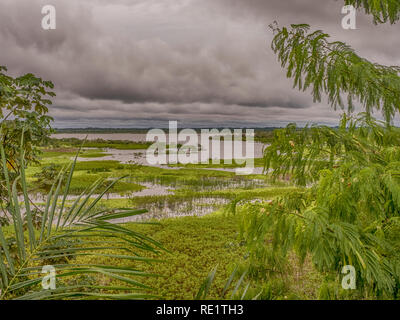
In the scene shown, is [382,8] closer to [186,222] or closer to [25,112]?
[25,112]

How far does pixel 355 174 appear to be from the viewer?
52.3 inches

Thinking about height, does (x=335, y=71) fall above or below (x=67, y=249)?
above

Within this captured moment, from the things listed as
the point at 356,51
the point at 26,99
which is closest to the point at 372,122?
the point at 356,51

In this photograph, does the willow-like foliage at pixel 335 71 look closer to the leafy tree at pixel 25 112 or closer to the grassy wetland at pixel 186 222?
the grassy wetland at pixel 186 222

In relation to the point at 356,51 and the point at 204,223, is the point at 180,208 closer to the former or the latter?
the point at 204,223

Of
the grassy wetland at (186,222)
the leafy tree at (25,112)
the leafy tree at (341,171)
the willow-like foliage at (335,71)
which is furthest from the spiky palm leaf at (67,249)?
the willow-like foliage at (335,71)

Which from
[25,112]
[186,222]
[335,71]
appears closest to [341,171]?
[335,71]

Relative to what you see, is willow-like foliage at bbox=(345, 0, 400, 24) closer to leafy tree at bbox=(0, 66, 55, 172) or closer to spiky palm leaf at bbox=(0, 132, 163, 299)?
spiky palm leaf at bbox=(0, 132, 163, 299)

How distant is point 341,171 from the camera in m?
1.41

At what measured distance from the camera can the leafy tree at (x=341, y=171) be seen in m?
1.18

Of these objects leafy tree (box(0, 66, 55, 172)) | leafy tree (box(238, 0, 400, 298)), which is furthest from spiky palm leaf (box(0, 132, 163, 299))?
leafy tree (box(0, 66, 55, 172))

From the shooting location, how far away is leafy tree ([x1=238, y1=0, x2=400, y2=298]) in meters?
1.18

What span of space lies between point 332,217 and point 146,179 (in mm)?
20016

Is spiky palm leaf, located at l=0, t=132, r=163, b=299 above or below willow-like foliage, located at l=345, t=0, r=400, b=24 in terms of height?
below
